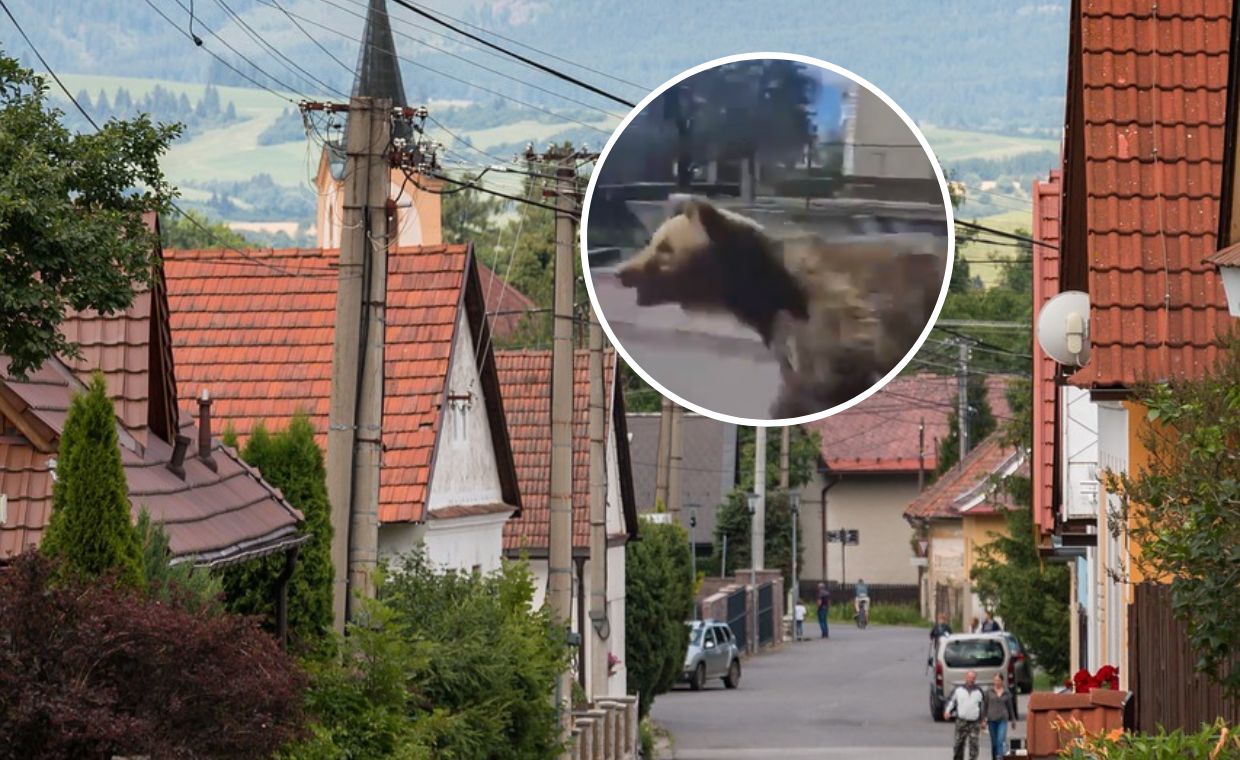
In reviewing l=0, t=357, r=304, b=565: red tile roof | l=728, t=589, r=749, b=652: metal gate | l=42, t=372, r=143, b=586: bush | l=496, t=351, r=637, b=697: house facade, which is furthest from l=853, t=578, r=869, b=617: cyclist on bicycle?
l=42, t=372, r=143, b=586: bush

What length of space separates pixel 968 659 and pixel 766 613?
83.0ft

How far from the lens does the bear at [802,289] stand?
6855 millimetres

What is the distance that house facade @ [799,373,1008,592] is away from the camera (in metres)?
90.6

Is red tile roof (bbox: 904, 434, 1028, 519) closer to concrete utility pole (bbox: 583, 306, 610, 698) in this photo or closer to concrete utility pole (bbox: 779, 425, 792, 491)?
concrete utility pole (bbox: 779, 425, 792, 491)

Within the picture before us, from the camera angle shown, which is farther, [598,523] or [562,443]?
[598,523]

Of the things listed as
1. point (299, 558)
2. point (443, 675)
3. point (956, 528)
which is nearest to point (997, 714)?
point (443, 675)

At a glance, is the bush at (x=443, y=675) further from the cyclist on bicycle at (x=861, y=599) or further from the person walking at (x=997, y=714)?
the cyclist on bicycle at (x=861, y=599)

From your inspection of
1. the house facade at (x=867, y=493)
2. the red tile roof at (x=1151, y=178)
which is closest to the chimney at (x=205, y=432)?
the red tile roof at (x=1151, y=178)

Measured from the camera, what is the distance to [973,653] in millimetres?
38094

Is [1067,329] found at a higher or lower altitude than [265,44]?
lower

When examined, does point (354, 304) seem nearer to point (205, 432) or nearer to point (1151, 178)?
point (205, 432)

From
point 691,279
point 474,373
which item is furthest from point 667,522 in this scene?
point 691,279

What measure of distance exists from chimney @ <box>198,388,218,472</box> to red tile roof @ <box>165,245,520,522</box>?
7.48 meters

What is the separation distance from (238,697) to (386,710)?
5.47 m
